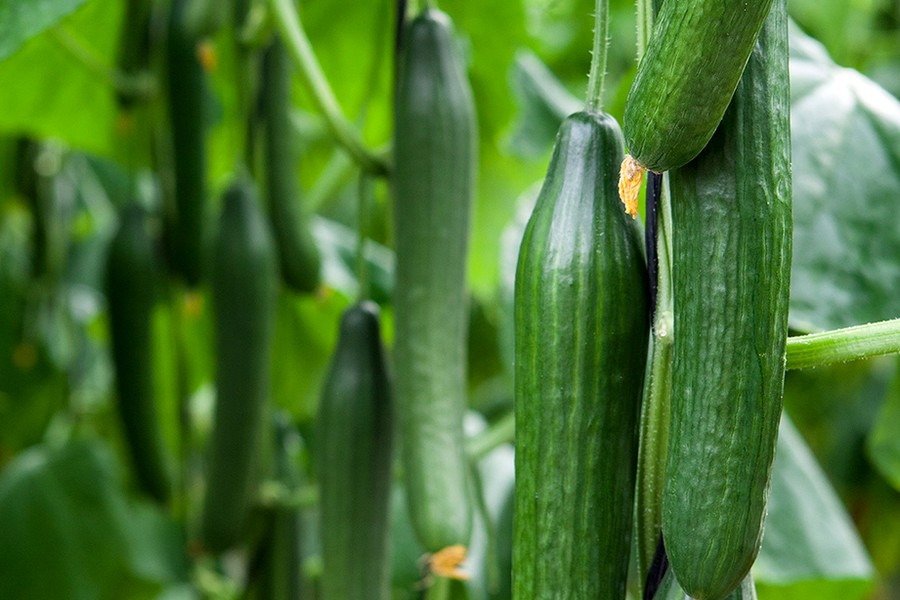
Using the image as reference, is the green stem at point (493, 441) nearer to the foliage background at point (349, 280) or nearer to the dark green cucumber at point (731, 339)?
the foliage background at point (349, 280)

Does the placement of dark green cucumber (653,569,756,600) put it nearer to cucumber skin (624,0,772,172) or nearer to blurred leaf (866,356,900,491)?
cucumber skin (624,0,772,172)

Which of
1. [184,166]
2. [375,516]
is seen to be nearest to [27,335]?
[184,166]

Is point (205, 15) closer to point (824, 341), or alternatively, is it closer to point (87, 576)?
point (824, 341)

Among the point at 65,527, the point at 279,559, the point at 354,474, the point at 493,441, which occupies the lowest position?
the point at 65,527

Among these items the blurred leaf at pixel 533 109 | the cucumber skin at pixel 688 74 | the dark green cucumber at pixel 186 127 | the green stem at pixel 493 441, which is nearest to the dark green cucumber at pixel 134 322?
the dark green cucumber at pixel 186 127

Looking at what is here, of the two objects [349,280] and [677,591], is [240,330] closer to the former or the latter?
[349,280]

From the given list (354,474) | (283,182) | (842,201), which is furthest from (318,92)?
(842,201)
